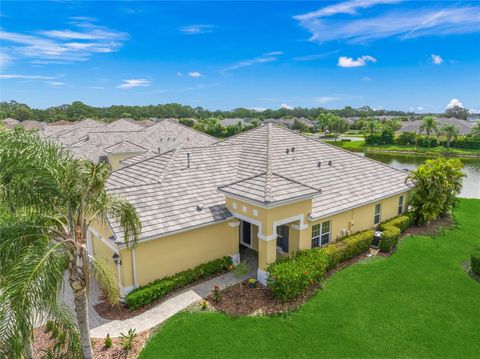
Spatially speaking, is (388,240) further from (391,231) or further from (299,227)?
(299,227)

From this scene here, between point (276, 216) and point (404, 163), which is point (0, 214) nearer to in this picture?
point (276, 216)

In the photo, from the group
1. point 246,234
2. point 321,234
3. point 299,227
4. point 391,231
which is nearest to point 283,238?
point 299,227

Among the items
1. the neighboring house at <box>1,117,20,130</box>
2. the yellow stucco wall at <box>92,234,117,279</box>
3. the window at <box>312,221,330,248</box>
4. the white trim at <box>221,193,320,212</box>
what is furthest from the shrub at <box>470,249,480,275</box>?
the neighboring house at <box>1,117,20,130</box>

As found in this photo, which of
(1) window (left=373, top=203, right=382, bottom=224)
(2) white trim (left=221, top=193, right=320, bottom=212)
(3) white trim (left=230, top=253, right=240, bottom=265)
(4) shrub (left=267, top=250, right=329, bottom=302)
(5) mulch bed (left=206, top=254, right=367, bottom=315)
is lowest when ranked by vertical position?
(5) mulch bed (left=206, top=254, right=367, bottom=315)

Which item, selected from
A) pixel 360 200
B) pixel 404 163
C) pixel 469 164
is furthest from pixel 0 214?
pixel 469 164

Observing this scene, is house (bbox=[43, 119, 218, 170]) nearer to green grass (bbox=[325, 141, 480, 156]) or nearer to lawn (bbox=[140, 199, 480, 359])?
lawn (bbox=[140, 199, 480, 359])

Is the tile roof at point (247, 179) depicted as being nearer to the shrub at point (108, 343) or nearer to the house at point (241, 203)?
the house at point (241, 203)

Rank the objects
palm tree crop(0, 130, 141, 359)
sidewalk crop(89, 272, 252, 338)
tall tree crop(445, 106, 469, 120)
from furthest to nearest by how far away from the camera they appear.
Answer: tall tree crop(445, 106, 469, 120), sidewalk crop(89, 272, 252, 338), palm tree crop(0, 130, 141, 359)
